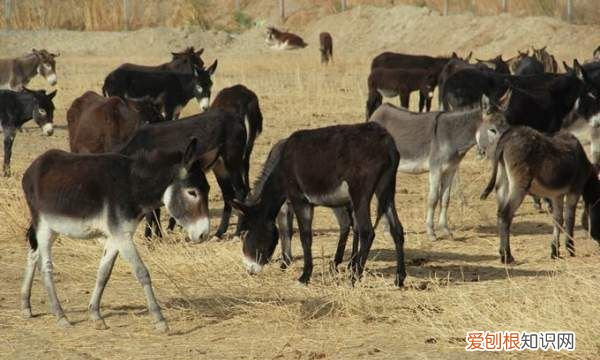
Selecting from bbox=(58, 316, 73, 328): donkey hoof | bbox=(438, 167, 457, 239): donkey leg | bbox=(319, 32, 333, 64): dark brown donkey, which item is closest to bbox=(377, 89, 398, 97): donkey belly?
bbox=(438, 167, 457, 239): donkey leg

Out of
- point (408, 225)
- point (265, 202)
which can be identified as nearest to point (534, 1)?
point (408, 225)

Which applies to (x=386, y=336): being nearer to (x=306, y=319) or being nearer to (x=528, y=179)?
(x=306, y=319)

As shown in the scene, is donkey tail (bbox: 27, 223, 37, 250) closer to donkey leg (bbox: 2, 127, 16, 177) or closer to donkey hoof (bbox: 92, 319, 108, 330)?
donkey hoof (bbox: 92, 319, 108, 330)

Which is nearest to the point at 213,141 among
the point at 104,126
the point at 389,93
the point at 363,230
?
the point at 104,126

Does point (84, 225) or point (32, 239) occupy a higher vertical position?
point (84, 225)

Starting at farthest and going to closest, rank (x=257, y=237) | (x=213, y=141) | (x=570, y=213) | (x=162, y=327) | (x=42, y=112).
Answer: (x=42, y=112) < (x=213, y=141) < (x=570, y=213) < (x=257, y=237) < (x=162, y=327)

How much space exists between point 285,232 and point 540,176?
2.65 metres

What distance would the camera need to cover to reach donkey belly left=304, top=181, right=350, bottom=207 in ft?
34.3

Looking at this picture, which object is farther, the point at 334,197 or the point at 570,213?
the point at 570,213

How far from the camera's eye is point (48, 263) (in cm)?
912

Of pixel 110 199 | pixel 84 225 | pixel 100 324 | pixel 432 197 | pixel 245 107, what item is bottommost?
pixel 432 197

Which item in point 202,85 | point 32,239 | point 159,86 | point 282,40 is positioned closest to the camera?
point 32,239

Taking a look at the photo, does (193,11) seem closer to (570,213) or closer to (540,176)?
(570,213)

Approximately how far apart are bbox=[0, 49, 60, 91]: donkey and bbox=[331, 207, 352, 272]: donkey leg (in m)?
17.4
